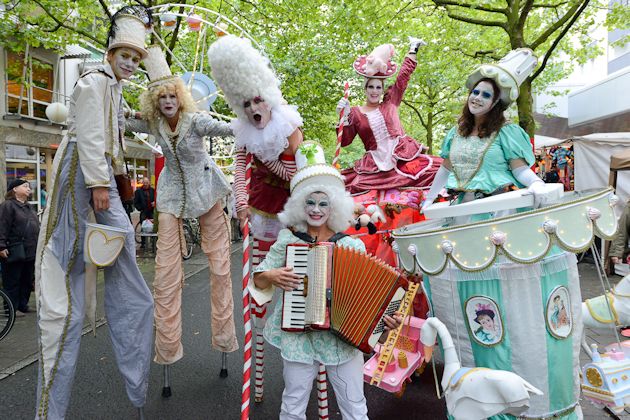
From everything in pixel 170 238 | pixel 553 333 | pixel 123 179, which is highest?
pixel 123 179

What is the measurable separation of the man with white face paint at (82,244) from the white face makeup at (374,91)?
207 cm

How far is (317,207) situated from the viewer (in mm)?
2525

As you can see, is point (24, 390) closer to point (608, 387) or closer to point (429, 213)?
point (429, 213)

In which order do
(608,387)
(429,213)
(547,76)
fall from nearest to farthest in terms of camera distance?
1. (608,387)
2. (429,213)
3. (547,76)

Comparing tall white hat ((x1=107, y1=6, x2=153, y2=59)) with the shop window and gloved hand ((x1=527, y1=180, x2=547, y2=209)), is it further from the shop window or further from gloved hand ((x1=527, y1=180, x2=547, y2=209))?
the shop window

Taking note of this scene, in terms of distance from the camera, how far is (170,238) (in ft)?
11.4

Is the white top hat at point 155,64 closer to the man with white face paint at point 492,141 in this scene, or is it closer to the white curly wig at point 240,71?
the white curly wig at point 240,71

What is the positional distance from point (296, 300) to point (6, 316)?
4031 millimetres

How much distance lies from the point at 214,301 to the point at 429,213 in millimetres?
1879

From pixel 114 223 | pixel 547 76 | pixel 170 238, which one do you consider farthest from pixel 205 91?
pixel 547 76

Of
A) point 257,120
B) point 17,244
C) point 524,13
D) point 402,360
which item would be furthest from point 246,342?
point 524,13

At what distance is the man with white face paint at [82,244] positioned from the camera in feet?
8.82

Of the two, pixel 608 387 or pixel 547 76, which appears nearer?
pixel 608 387

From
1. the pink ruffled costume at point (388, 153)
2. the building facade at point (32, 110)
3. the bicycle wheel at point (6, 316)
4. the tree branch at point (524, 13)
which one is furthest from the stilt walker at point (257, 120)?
the building facade at point (32, 110)
